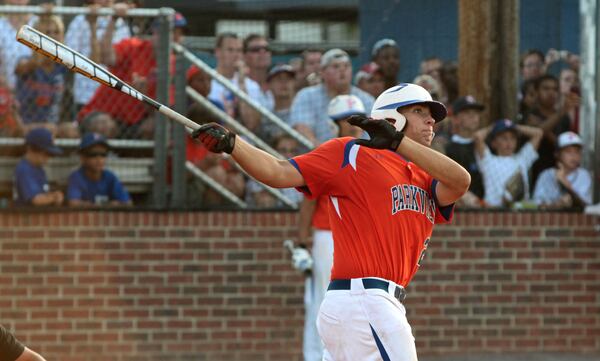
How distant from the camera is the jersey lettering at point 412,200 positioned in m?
5.77

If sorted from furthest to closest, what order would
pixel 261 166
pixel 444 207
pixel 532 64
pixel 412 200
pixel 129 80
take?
pixel 532 64 < pixel 129 80 < pixel 444 207 < pixel 412 200 < pixel 261 166

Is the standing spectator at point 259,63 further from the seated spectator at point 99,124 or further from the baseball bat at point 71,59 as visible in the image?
the baseball bat at point 71,59

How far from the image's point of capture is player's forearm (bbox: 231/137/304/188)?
17.8 ft

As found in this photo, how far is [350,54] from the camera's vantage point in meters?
11.3

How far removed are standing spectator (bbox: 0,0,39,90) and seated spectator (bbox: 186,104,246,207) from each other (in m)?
1.58

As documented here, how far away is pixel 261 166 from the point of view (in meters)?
5.48

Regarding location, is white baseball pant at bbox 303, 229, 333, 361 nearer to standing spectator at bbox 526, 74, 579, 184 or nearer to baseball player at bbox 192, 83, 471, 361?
standing spectator at bbox 526, 74, 579, 184

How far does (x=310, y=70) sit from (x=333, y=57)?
0.58 m

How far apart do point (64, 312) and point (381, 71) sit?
3726 mm

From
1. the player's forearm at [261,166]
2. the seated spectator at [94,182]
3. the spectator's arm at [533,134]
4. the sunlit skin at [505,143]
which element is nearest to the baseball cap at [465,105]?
the sunlit skin at [505,143]

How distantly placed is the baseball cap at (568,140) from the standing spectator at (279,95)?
2573mm

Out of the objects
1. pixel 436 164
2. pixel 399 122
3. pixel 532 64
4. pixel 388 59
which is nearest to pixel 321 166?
pixel 399 122

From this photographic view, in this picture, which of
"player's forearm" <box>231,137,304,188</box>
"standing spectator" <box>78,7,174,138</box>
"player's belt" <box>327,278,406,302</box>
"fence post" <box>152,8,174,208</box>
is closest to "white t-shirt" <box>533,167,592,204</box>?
"fence post" <box>152,8,174,208</box>

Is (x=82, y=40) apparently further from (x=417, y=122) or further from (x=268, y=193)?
(x=417, y=122)
